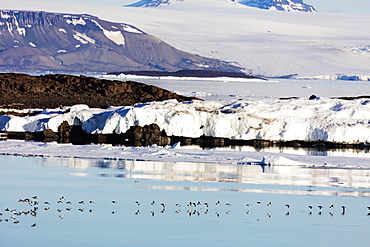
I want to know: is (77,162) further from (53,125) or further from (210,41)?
(210,41)

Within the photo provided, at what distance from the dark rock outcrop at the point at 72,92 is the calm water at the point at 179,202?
13.5 metres

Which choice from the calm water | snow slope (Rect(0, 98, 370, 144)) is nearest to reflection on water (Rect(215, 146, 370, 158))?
snow slope (Rect(0, 98, 370, 144))

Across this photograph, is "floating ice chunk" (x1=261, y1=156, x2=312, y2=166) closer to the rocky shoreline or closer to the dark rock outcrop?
the rocky shoreline

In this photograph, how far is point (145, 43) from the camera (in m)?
140

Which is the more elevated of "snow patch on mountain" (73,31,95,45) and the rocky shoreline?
"snow patch on mountain" (73,31,95,45)

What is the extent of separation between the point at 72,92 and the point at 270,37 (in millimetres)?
58724

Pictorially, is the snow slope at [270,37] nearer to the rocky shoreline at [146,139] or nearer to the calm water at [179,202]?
the rocky shoreline at [146,139]

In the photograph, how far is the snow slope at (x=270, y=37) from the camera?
77125 mm

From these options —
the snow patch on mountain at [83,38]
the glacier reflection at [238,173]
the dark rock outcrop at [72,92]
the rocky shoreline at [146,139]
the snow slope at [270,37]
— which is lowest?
the glacier reflection at [238,173]

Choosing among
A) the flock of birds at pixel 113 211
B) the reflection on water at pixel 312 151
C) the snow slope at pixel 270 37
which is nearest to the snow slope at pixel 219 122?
the reflection on water at pixel 312 151

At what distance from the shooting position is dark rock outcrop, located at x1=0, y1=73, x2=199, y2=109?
27094 millimetres

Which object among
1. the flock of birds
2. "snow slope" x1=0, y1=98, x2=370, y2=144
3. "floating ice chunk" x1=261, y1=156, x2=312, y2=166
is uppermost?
"snow slope" x1=0, y1=98, x2=370, y2=144

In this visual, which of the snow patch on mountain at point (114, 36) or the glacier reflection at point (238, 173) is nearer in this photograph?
the glacier reflection at point (238, 173)

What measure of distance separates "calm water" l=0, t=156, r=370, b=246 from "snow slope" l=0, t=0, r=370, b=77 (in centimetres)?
6227
